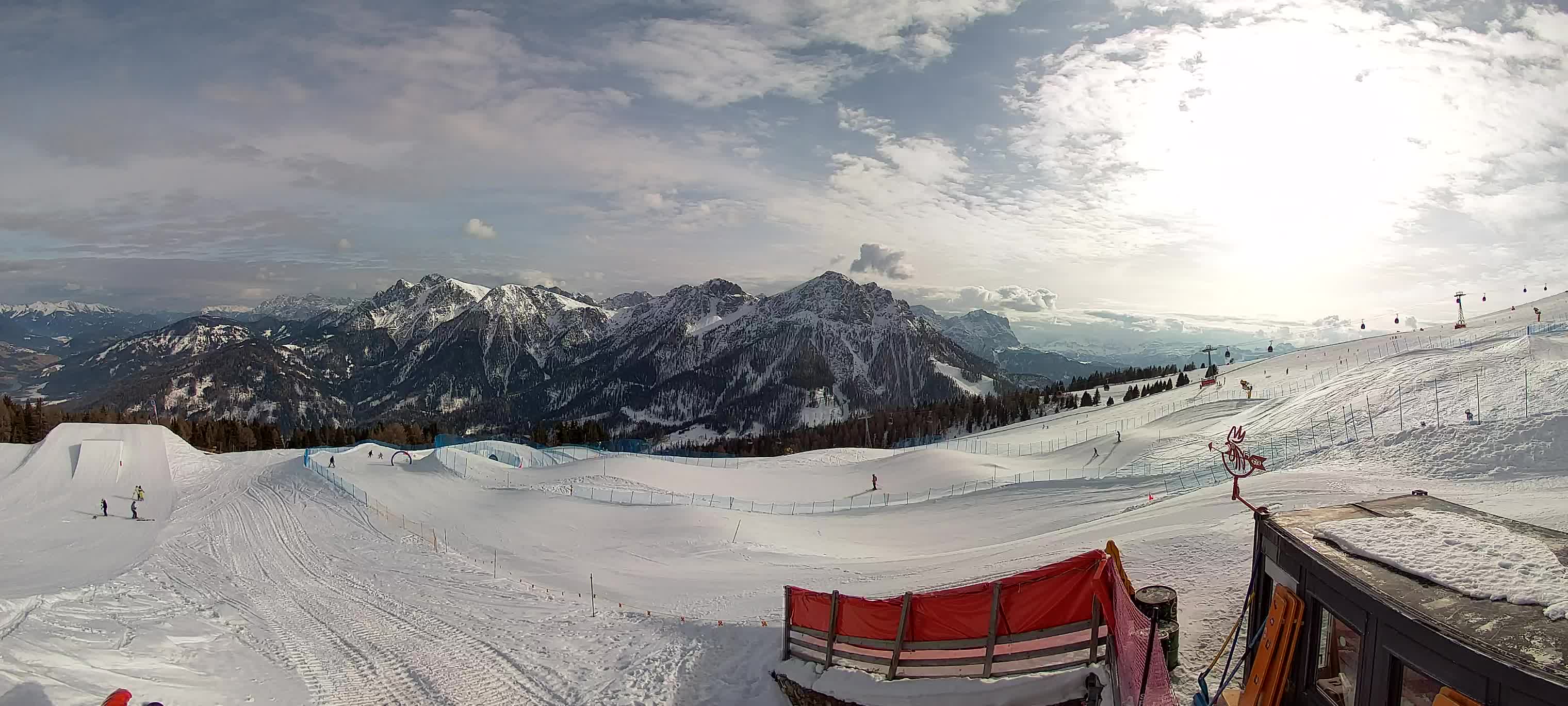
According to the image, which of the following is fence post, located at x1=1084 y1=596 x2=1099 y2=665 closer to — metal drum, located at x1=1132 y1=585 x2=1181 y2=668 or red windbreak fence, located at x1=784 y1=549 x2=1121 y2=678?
red windbreak fence, located at x1=784 y1=549 x2=1121 y2=678

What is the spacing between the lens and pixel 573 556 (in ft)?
88.7

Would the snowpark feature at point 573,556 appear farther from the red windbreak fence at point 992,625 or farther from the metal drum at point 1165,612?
the red windbreak fence at point 992,625

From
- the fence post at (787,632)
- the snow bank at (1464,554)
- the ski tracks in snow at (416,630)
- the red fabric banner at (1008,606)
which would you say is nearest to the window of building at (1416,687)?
the snow bank at (1464,554)

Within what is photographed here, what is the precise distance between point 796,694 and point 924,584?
6.82m

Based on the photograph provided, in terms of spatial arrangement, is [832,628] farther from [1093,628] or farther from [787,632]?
[1093,628]

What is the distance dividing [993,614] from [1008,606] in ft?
0.78

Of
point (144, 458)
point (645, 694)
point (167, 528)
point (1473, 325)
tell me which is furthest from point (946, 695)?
point (1473, 325)

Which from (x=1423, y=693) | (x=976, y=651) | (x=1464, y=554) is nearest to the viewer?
(x=1423, y=693)

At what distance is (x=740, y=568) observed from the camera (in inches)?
961

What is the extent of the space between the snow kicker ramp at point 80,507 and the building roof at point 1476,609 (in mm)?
34440

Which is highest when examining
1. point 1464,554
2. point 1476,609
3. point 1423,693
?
point 1464,554

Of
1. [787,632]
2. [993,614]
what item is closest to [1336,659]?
[993,614]

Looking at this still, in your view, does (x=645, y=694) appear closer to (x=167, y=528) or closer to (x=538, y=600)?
(x=538, y=600)

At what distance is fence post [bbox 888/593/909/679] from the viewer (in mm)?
10648
